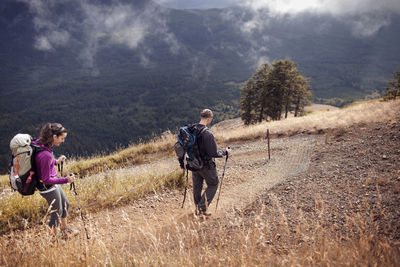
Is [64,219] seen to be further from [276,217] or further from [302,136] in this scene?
[302,136]

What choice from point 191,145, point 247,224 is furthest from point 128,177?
point 247,224

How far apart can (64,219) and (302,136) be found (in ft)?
40.9

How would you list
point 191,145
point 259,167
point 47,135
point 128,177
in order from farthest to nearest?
point 259,167 → point 128,177 → point 191,145 → point 47,135

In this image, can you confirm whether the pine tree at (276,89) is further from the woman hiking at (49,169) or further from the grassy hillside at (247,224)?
the woman hiking at (49,169)

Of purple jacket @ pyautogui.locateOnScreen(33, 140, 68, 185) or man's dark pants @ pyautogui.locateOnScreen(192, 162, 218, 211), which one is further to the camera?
man's dark pants @ pyautogui.locateOnScreen(192, 162, 218, 211)

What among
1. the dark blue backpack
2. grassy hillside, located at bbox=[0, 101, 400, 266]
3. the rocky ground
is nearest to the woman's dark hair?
grassy hillside, located at bbox=[0, 101, 400, 266]

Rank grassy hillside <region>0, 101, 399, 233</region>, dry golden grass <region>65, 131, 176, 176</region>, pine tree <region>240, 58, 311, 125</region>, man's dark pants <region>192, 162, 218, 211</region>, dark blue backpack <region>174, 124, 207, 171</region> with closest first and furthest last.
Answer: dark blue backpack <region>174, 124, 207, 171</region>
man's dark pants <region>192, 162, 218, 211</region>
grassy hillside <region>0, 101, 399, 233</region>
dry golden grass <region>65, 131, 176, 176</region>
pine tree <region>240, 58, 311, 125</region>

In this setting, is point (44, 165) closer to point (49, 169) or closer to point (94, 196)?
point (49, 169)

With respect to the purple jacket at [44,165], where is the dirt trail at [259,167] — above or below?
below

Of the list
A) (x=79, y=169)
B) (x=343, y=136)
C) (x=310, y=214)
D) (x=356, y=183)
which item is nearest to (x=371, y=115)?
(x=343, y=136)

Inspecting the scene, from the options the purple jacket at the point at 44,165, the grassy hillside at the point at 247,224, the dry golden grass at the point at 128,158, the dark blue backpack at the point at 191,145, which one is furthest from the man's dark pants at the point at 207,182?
the dry golden grass at the point at 128,158

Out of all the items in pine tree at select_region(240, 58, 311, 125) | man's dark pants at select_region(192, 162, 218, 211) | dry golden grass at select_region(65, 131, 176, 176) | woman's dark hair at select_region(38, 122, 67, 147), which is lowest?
dry golden grass at select_region(65, 131, 176, 176)

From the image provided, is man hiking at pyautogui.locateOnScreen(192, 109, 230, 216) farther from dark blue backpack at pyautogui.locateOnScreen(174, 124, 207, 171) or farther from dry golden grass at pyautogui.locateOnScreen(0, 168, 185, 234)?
dry golden grass at pyautogui.locateOnScreen(0, 168, 185, 234)

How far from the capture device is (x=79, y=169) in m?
10.8
